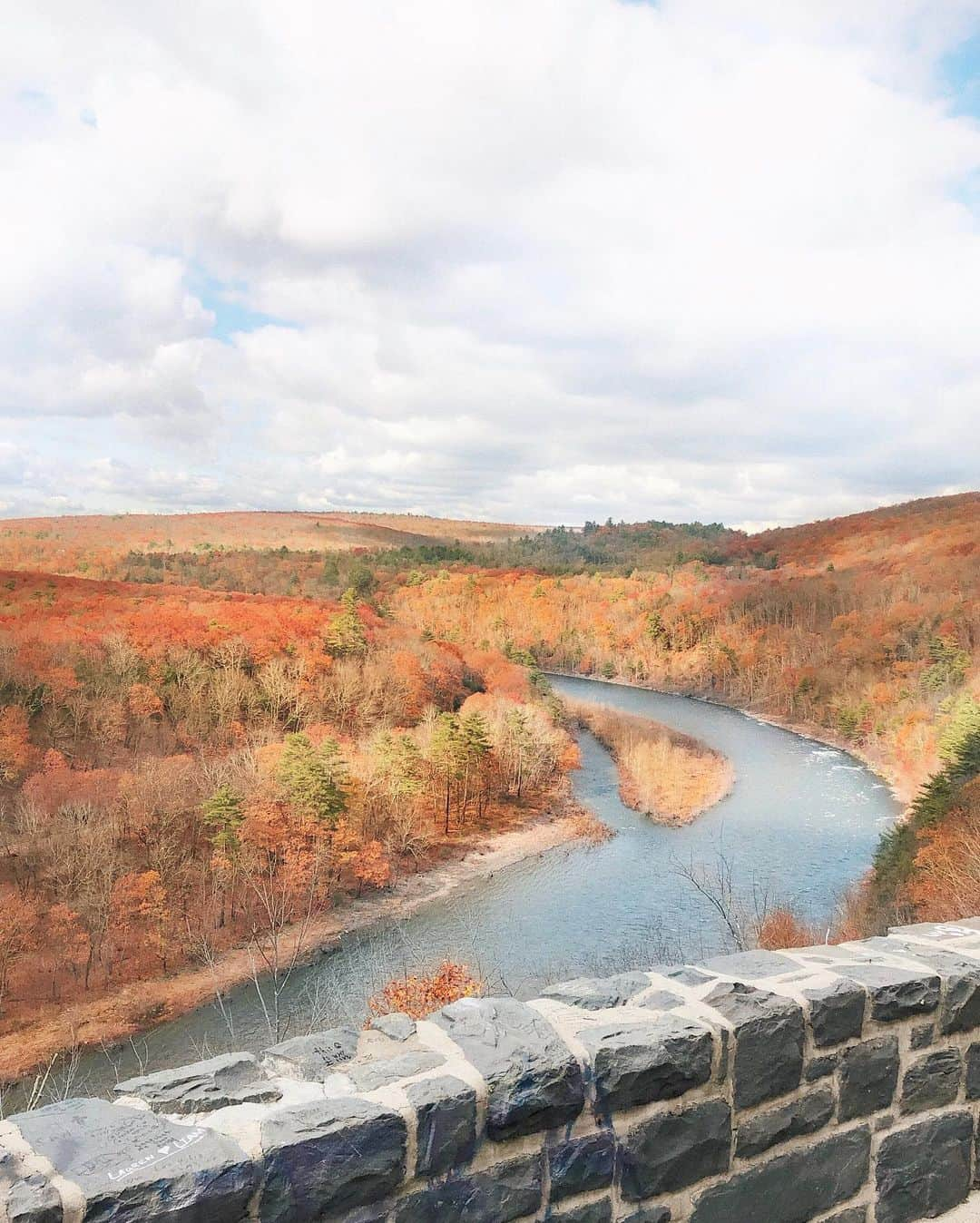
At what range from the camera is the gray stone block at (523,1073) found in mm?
2604

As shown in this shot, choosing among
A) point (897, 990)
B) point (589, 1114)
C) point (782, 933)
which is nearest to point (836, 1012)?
point (897, 990)

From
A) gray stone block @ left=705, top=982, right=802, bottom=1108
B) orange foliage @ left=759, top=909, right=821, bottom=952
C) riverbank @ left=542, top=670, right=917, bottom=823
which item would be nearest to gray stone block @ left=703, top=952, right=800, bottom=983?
gray stone block @ left=705, top=982, right=802, bottom=1108

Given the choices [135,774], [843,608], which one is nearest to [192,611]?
[135,774]

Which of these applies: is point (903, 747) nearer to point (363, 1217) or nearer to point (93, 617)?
point (93, 617)

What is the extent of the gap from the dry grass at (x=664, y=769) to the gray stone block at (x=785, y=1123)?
3586 centimetres

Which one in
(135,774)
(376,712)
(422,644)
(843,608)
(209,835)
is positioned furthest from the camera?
(843,608)

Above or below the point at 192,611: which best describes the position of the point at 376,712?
below

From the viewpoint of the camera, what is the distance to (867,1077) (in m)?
3.31

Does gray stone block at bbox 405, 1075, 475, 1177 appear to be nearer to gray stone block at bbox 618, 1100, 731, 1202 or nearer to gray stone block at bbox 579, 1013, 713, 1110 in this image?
gray stone block at bbox 579, 1013, 713, 1110

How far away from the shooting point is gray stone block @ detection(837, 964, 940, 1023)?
3.31 meters

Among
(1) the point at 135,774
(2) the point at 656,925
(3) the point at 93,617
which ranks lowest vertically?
(2) the point at 656,925

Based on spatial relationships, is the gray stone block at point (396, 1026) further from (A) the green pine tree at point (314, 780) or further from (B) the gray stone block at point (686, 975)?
(A) the green pine tree at point (314, 780)

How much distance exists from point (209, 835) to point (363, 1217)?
30.5 metres

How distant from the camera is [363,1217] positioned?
2.43 metres
